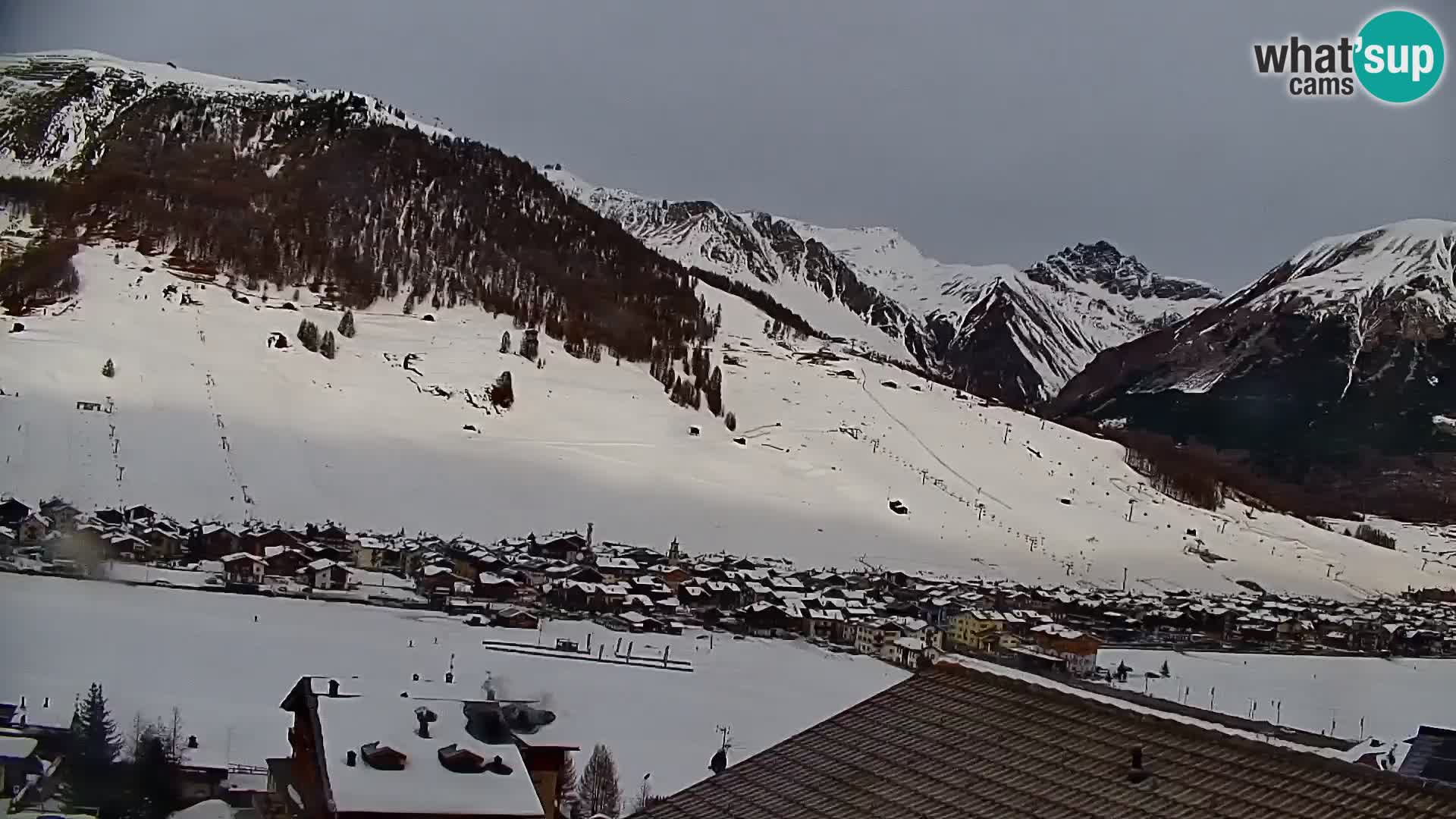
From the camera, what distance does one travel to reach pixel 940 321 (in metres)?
24.8

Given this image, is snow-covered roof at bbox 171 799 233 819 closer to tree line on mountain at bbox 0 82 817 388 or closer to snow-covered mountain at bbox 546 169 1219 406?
tree line on mountain at bbox 0 82 817 388

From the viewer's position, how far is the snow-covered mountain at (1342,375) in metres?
7.25

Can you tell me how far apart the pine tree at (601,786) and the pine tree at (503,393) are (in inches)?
229

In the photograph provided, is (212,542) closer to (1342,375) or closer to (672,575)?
(672,575)

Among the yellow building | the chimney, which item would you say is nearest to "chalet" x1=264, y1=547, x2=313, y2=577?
the yellow building

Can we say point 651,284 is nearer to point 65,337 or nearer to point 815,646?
point 65,337

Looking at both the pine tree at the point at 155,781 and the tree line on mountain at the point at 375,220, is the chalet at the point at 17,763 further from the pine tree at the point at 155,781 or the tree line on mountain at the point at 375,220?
the tree line on mountain at the point at 375,220

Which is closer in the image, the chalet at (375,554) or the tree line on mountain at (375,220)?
the chalet at (375,554)

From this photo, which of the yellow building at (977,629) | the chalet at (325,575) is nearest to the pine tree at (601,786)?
the yellow building at (977,629)

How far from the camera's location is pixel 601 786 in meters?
4.09

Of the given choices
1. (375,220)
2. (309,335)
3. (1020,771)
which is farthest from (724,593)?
(375,220)

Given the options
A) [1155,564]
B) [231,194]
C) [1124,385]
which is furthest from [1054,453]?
[231,194]

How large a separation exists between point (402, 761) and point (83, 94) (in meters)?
7.21

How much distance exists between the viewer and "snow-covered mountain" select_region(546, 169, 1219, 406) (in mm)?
16812
